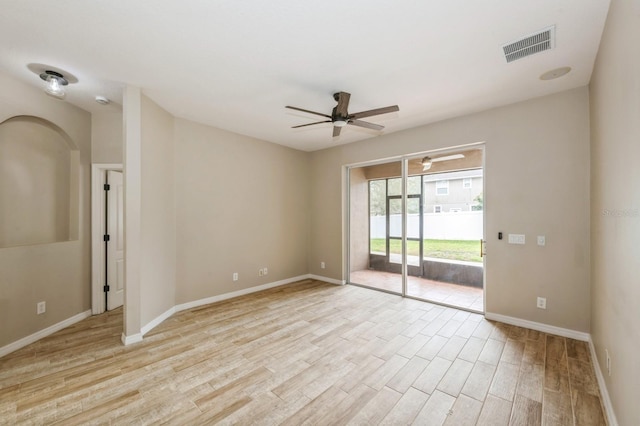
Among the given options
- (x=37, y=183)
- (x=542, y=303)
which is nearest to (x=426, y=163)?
(x=542, y=303)

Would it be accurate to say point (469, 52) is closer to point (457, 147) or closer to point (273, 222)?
point (457, 147)

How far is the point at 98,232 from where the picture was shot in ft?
12.7

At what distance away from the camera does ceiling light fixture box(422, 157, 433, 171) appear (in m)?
4.46

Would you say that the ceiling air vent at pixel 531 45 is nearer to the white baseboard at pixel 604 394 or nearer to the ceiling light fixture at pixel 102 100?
the white baseboard at pixel 604 394

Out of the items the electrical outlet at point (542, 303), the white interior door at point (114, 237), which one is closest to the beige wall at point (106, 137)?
the white interior door at point (114, 237)

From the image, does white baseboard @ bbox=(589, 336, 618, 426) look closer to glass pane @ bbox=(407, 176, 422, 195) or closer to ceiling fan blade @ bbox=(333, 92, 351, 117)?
glass pane @ bbox=(407, 176, 422, 195)

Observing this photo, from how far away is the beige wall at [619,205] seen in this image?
1439 millimetres

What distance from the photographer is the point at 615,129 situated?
1.89m

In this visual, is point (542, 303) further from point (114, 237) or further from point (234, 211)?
point (114, 237)

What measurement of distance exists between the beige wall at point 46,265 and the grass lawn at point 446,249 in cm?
481

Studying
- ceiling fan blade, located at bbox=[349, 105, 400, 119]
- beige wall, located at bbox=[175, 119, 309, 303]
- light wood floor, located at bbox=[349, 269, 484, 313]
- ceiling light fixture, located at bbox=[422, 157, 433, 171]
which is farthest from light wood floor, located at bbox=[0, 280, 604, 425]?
ceiling fan blade, located at bbox=[349, 105, 400, 119]

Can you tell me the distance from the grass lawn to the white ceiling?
213 cm

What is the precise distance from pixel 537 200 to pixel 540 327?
158 centimetres

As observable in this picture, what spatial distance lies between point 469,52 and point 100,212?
503 centimetres
